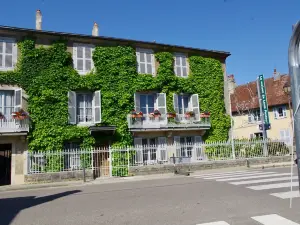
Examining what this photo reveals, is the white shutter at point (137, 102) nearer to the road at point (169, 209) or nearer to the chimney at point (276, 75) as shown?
the road at point (169, 209)

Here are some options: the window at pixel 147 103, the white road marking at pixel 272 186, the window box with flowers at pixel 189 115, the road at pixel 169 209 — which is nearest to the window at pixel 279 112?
the window box with flowers at pixel 189 115

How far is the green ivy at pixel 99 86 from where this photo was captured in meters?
16.2

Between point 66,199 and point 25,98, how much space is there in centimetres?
968

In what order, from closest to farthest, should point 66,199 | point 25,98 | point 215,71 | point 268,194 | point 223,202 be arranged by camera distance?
1. point 223,202
2. point 268,194
3. point 66,199
4. point 25,98
5. point 215,71

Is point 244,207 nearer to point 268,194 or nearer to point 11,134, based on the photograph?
point 268,194

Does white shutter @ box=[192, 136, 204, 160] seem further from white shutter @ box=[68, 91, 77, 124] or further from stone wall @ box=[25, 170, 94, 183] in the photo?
white shutter @ box=[68, 91, 77, 124]

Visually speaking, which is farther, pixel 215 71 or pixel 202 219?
pixel 215 71

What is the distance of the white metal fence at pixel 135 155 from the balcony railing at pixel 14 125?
159 centimetres

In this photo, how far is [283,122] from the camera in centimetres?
2770

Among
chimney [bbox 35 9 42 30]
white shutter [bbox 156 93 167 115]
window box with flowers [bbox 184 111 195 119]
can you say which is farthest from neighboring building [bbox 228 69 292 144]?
chimney [bbox 35 9 42 30]

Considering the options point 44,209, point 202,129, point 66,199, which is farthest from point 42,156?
point 202,129

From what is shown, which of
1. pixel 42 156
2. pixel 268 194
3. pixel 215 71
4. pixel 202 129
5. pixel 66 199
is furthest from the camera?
pixel 215 71

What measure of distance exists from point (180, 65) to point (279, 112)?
552 inches

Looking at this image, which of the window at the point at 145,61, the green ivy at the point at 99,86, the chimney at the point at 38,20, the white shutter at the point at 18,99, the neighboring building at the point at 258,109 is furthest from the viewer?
the neighboring building at the point at 258,109
